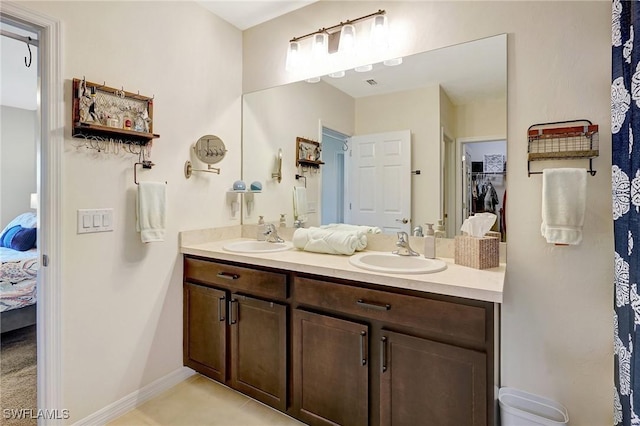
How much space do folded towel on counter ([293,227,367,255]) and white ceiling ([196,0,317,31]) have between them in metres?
1.58

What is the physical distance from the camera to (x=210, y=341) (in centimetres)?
195

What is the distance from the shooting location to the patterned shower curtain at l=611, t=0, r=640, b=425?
92 centimetres

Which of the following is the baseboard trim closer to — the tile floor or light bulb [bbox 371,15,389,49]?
the tile floor

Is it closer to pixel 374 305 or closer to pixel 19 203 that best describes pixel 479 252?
pixel 374 305

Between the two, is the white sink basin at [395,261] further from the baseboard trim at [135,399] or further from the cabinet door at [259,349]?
the baseboard trim at [135,399]

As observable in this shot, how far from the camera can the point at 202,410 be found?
1.79 m

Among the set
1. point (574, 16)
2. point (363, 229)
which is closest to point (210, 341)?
point (363, 229)

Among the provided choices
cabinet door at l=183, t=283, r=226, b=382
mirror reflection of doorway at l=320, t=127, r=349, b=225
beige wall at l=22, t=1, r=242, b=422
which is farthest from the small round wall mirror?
cabinet door at l=183, t=283, r=226, b=382

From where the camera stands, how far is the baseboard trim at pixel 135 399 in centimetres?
165

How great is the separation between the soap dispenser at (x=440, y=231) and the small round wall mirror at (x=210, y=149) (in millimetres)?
1563

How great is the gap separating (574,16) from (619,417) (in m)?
1.66

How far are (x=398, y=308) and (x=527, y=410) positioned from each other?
2.79ft

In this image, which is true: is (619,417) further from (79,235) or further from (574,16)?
(79,235)

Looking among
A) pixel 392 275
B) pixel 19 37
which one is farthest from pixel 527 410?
pixel 19 37
